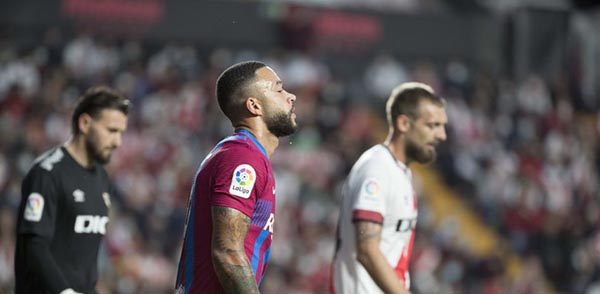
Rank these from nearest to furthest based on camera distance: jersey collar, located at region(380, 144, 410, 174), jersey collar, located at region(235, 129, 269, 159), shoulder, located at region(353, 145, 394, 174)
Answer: jersey collar, located at region(235, 129, 269, 159)
shoulder, located at region(353, 145, 394, 174)
jersey collar, located at region(380, 144, 410, 174)

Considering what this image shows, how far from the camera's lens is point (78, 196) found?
611 cm

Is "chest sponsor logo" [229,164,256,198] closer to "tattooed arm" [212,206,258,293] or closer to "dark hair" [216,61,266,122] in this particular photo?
"tattooed arm" [212,206,258,293]

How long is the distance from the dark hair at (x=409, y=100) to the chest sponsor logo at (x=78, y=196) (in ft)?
6.67

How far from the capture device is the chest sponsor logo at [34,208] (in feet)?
18.9

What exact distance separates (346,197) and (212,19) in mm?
12863

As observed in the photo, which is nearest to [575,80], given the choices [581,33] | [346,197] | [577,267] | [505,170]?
[581,33]

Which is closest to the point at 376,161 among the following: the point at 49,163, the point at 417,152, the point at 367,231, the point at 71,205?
the point at 417,152

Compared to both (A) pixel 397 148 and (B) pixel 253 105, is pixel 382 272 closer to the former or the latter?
(A) pixel 397 148

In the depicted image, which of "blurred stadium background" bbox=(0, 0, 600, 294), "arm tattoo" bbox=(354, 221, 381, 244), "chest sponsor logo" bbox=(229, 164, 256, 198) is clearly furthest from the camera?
"blurred stadium background" bbox=(0, 0, 600, 294)

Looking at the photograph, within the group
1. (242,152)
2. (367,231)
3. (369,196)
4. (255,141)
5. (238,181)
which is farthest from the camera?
(369,196)

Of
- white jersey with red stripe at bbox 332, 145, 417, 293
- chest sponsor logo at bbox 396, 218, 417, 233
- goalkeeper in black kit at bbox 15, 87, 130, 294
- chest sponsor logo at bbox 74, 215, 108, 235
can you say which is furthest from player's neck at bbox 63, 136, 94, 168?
chest sponsor logo at bbox 396, 218, 417, 233

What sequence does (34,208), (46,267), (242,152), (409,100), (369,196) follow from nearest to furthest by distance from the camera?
1. (242,152)
2. (46,267)
3. (34,208)
4. (369,196)
5. (409,100)

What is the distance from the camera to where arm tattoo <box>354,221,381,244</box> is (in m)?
5.95

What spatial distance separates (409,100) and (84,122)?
209cm
